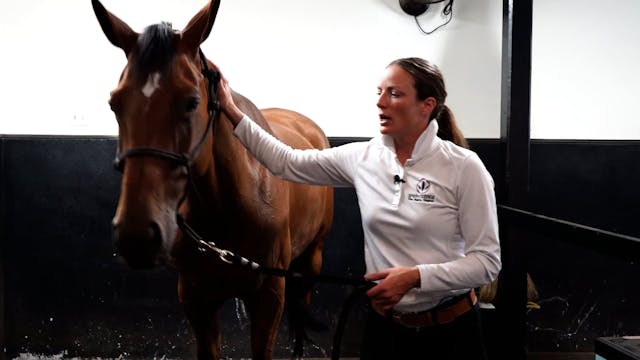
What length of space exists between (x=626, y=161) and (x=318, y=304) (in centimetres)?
186

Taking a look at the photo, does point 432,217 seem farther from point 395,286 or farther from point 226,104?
point 226,104

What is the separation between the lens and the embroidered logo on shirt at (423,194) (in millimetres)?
1076

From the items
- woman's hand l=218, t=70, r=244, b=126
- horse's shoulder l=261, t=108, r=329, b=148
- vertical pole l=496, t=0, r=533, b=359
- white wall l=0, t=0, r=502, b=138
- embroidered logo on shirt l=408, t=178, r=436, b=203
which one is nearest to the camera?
embroidered logo on shirt l=408, t=178, r=436, b=203

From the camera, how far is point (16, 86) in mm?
2443

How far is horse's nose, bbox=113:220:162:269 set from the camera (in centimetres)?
87

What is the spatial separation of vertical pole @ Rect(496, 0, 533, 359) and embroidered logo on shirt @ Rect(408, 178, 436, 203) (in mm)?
1248

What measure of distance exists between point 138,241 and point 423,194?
2.00 feet

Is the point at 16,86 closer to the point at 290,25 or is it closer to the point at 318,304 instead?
the point at 290,25

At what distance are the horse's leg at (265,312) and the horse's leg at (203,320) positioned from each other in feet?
0.49

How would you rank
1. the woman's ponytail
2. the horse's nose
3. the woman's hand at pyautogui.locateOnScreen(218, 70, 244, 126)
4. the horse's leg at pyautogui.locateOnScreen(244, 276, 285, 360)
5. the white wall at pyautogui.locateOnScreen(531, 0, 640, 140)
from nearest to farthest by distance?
1. the horse's nose
2. the woman's hand at pyautogui.locateOnScreen(218, 70, 244, 126)
3. the woman's ponytail
4. the horse's leg at pyautogui.locateOnScreen(244, 276, 285, 360)
5. the white wall at pyautogui.locateOnScreen(531, 0, 640, 140)

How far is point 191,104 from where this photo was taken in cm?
99

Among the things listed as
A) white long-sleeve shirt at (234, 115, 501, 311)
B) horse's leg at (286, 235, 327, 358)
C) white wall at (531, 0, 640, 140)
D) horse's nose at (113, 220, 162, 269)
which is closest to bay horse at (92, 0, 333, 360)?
horse's nose at (113, 220, 162, 269)

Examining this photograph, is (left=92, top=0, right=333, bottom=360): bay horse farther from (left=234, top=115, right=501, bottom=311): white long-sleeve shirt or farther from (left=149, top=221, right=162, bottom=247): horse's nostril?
(left=234, top=115, right=501, bottom=311): white long-sleeve shirt

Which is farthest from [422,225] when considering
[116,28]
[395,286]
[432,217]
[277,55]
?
[277,55]
